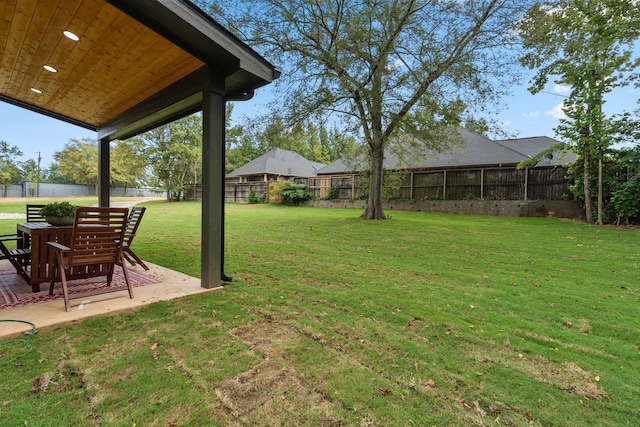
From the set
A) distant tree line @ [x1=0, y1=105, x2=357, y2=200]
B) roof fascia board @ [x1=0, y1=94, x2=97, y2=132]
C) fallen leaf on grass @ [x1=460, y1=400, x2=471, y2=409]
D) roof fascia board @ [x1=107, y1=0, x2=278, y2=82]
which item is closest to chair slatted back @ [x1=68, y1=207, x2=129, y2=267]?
roof fascia board @ [x1=107, y1=0, x2=278, y2=82]

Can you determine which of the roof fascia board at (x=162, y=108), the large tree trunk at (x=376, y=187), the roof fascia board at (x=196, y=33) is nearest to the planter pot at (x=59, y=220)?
the roof fascia board at (x=162, y=108)

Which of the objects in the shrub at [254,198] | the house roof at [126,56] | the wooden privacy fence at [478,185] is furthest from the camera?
the shrub at [254,198]

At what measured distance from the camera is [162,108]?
4.42 meters

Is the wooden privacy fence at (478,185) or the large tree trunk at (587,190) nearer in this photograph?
the large tree trunk at (587,190)

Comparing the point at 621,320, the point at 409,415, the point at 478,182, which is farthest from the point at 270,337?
the point at 478,182

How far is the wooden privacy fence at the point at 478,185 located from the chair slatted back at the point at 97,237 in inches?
553

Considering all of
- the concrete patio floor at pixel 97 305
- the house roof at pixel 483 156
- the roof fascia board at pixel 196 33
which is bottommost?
the concrete patio floor at pixel 97 305

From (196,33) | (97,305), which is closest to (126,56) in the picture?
(196,33)

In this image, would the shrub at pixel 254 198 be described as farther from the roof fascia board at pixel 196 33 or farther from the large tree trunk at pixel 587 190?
the roof fascia board at pixel 196 33

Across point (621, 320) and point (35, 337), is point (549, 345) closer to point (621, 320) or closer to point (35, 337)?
point (621, 320)

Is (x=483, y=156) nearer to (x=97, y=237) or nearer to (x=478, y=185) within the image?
(x=478, y=185)

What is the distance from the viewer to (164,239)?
7.21m

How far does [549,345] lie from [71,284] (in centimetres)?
518

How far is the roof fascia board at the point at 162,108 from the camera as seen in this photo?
374 centimetres
